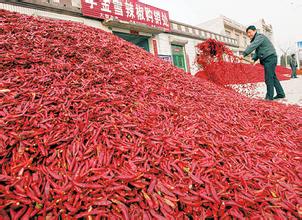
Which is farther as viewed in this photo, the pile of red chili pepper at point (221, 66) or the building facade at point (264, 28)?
the building facade at point (264, 28)

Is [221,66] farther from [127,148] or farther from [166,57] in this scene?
[166,57]

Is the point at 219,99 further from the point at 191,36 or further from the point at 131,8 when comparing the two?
the point at 191,36

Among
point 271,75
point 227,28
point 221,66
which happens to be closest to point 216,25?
point 227,28

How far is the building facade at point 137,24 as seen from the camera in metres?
7.00

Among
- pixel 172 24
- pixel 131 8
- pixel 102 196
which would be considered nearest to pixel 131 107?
pixel 102 196

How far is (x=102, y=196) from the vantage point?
4.14 feet

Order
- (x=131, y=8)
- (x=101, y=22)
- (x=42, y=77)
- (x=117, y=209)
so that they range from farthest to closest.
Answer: (x=131, y=8) → (x=101, y=22) → (x=42, y=77) → (x=117, y=209)

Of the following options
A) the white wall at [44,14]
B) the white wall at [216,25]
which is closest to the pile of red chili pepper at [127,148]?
the white wall at [44,14]

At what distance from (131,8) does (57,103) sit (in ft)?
31.6

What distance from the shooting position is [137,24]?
9992mm

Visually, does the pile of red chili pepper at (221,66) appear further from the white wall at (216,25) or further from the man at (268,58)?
the white wall at (216,25)

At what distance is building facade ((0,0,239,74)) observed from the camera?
700cm

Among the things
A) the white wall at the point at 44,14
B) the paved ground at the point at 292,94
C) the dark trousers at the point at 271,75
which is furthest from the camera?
the white wall at the point at 44,14

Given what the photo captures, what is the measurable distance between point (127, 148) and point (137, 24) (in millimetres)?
9675
